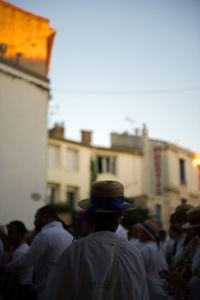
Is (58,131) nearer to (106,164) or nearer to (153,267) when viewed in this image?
(106,164)

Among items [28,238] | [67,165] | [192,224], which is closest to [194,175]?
[67,165]

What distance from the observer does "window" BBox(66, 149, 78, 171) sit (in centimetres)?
2978

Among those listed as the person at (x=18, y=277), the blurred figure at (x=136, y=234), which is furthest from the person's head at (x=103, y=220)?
the person at (x=18, y=277)

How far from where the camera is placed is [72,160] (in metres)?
30.1

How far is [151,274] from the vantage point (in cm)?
484

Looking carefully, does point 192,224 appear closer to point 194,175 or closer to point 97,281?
point 97,281

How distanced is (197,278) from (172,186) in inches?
1200

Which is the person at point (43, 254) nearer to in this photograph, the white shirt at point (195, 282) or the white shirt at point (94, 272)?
the white shirt at point (195, 282)

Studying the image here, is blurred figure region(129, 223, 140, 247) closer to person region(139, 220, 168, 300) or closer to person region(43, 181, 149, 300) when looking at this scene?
person region(139, 220, 168, 300)

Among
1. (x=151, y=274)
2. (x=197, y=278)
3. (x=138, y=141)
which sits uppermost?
(x=138, y=141)

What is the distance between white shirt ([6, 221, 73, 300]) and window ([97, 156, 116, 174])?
27.2m

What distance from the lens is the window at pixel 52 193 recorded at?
2818 centimetres

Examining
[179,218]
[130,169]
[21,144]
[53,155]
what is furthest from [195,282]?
[130,169]

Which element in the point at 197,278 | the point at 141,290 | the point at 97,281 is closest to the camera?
the point at 97,281
